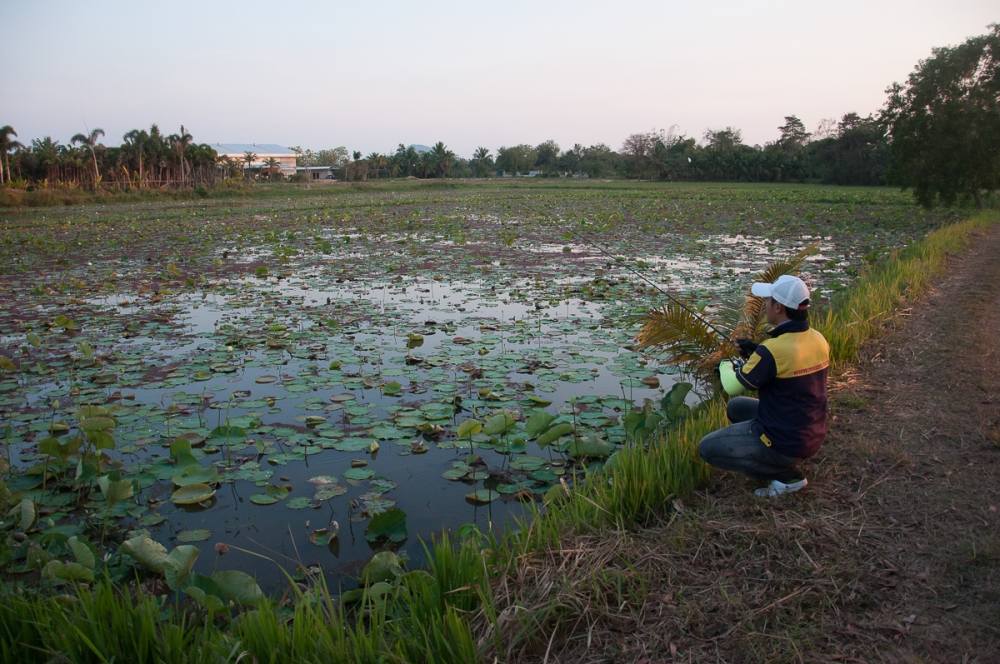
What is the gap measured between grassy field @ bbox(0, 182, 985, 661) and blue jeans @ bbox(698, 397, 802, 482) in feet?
0.55

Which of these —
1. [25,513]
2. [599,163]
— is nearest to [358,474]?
[25,513]

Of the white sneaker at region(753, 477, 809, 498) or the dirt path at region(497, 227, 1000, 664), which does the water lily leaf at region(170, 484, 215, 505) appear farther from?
the white sneaker at region(753, 477, 809, 498)

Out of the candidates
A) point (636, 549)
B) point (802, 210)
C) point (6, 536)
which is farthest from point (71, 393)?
point (802, 210)

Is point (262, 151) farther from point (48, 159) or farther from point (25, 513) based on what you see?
point (25, 513)

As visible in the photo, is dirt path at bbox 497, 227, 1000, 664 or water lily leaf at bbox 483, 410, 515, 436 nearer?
dirt path at bbox 497, 227, 1000, 664

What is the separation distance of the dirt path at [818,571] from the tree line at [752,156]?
67.8 ft

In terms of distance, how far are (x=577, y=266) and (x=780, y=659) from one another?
1032 centimetres

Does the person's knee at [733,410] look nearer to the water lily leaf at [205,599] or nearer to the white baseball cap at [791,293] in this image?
the white baseball cap at [791,293]

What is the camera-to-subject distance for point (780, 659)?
88.2 inches

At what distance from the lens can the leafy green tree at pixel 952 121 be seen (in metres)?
19.6

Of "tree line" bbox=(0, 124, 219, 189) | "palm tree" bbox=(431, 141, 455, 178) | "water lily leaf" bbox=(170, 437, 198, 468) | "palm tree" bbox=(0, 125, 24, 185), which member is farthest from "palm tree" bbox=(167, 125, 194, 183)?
"water lily leaf" bbox=(170, 437, 198, 468)

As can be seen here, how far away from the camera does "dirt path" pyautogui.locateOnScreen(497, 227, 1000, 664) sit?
7.63 ft

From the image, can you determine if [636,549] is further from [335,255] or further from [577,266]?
[335,255]

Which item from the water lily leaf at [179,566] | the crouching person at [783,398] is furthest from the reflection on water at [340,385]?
the crouching person at [783,398]
